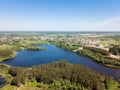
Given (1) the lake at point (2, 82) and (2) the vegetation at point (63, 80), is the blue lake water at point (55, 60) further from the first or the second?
(1) the lake at point (2, 82)

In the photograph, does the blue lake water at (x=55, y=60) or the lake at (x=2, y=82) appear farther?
the blue lake water at (x=55, y=60)

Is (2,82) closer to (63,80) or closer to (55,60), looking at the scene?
(63,80)

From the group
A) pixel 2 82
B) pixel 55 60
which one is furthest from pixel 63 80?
pixel 55 60

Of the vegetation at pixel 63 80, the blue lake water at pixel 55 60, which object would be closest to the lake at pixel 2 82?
the vegetation at pixel 63 80

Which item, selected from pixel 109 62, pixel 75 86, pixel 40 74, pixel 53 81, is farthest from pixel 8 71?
pixel 109 62

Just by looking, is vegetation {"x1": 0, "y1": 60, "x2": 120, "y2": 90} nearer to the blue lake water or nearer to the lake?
the lake

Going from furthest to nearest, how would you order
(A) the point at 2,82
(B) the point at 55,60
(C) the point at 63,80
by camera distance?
1. (B) the point at 55,60
2. (A) the point at 2,82
3. (C) the point at 63,80

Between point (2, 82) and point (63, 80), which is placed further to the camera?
point (2, 82)

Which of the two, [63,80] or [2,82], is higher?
[63,80]

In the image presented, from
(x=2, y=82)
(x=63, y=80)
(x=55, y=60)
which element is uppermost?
(x=63, y=80)

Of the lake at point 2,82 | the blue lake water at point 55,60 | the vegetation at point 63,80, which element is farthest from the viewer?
the blue lake water at point 55,60

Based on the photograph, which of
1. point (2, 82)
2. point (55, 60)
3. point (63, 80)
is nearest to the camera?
point (63, 80)
